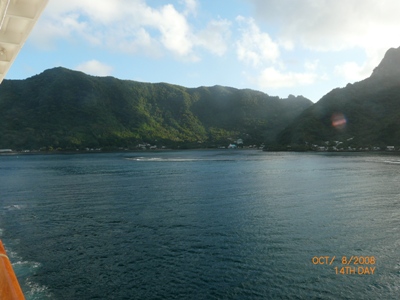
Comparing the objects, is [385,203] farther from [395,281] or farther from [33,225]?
[33,225]

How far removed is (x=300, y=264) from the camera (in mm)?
23312

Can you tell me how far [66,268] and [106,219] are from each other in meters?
14.4

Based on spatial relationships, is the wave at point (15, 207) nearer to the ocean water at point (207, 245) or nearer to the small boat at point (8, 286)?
the ocean water at point (207, 245)

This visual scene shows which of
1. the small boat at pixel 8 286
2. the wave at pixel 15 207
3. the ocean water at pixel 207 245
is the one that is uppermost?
the small boat at pixel 8 286
